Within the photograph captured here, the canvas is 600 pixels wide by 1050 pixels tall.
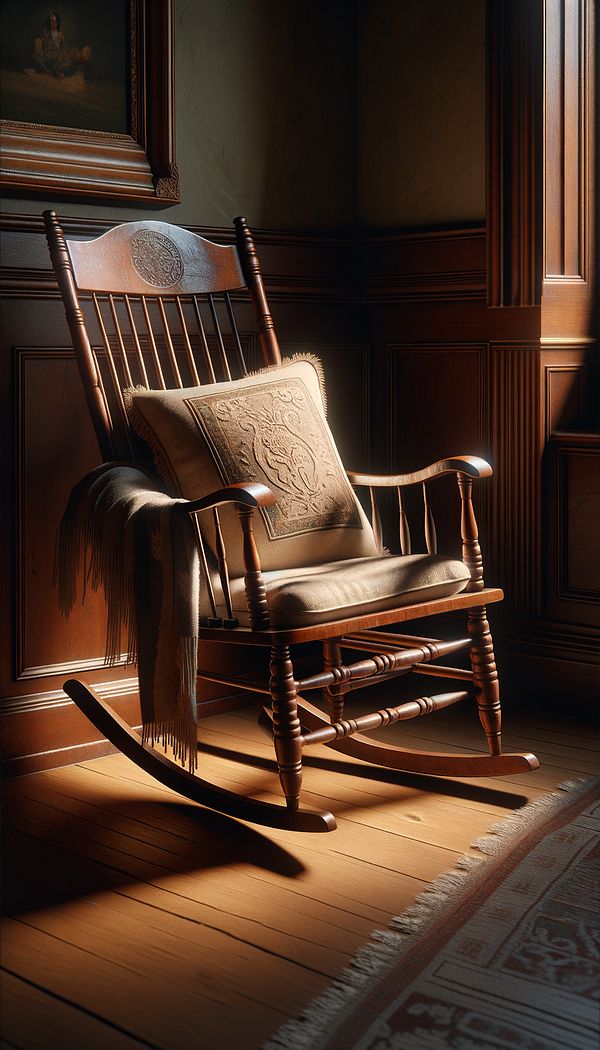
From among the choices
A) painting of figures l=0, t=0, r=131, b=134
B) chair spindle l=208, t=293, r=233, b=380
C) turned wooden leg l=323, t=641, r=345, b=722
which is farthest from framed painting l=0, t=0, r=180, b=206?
turned wooden leg l=323, t=641, r=345, b=722

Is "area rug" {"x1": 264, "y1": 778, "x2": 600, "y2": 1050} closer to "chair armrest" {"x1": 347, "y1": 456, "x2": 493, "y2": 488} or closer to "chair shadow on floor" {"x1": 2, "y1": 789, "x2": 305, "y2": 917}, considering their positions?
"chair shadow on floor" {"x1": 2, "y1": 789, "x2": 305, "y2": 917}

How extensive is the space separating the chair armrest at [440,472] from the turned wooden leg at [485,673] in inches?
10.8

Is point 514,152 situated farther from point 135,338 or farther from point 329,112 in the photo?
point 135,338

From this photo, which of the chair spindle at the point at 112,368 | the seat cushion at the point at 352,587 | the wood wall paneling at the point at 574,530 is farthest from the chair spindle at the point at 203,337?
the wood wall paneling at the point at 574,530

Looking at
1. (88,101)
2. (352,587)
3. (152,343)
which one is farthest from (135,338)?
(352,587)

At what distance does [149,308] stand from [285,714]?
1.10 m

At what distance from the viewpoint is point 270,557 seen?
2.30m

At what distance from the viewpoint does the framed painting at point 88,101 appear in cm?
240

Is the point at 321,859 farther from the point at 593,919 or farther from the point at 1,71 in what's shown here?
the point at 1,71

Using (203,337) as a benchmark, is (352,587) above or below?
below

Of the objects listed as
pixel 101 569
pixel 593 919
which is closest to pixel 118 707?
pixel 101 569

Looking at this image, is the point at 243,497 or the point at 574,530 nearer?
the point at 243,497

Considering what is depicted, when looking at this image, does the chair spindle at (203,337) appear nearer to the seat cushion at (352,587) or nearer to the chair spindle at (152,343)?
the chair spindle at (152,343)

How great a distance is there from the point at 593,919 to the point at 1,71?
6.38 feet
